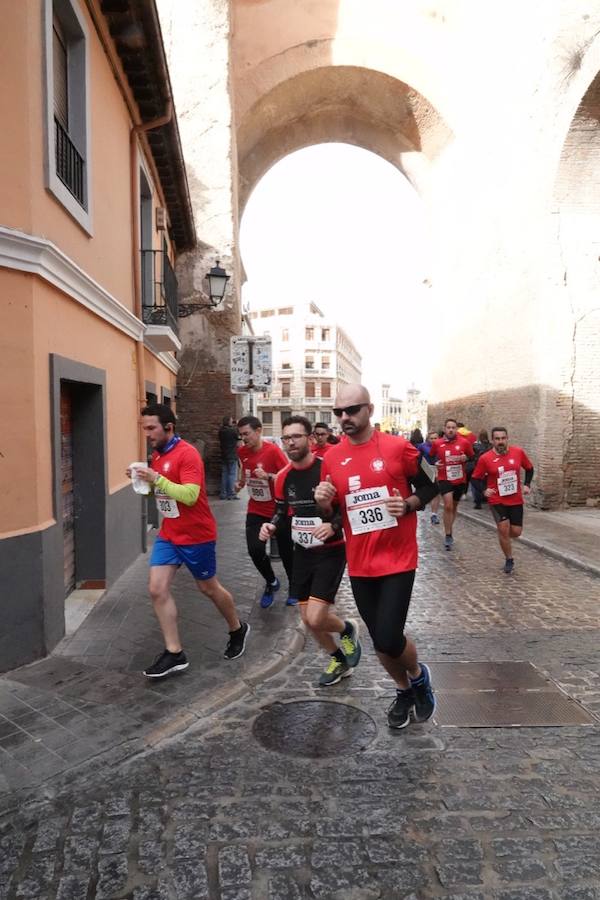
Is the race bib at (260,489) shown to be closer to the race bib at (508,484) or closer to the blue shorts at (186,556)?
the blue shorts at (186,556)

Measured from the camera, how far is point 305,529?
471 cm

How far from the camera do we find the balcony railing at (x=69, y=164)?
222 inches

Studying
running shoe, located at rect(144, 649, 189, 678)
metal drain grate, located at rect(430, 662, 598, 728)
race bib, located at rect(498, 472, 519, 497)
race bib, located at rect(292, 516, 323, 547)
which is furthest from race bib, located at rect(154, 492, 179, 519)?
race bib, located at rect(498, 472, 519, 497)

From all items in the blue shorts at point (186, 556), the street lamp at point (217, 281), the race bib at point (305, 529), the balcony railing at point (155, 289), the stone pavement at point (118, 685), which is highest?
the street lamp at point (217, 281)

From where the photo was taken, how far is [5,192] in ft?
15.0

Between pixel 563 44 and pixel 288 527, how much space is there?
1309 centimetres

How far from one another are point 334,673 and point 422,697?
827 mm

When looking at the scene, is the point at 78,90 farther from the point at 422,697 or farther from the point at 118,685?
the point at 422,697

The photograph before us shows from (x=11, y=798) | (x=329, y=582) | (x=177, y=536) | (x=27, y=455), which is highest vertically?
(x=27, y=455)

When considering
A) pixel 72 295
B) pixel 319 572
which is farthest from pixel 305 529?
pixel 72 295

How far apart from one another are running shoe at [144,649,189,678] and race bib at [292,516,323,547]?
1.19 meters

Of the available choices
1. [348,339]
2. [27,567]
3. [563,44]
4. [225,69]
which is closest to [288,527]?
[27,567]

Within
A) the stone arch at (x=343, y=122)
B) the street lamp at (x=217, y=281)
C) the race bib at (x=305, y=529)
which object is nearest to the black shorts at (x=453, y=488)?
the race bib at (x=305, y=529)

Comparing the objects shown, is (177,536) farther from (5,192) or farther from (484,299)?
(484,299)
